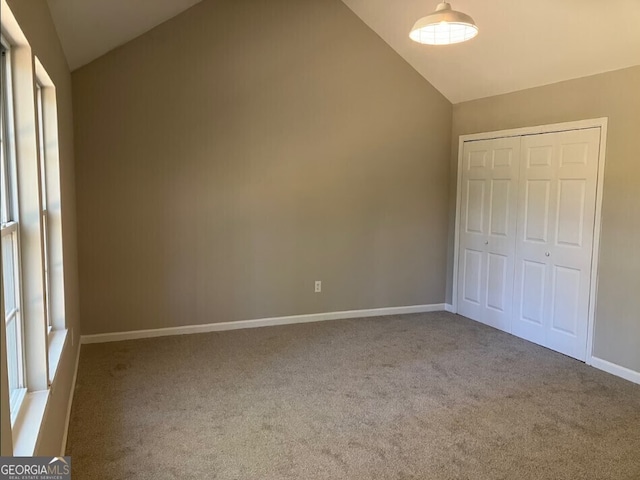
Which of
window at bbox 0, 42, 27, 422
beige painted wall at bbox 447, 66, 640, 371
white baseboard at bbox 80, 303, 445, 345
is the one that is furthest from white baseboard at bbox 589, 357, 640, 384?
window at bbox 0, 42, 27, 422

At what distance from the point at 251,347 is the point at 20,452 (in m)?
2.68

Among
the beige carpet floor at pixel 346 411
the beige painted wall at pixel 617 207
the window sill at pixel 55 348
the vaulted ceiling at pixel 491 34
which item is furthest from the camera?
the beige painted wall at pixel 617 207

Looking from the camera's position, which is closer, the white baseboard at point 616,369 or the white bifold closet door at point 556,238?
the white baseboard at point 616,369

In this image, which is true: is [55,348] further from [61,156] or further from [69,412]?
[61,156]

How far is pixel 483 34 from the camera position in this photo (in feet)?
13.5

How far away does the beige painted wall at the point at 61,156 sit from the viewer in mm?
A: 2008

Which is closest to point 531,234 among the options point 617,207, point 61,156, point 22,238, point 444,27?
point 617,207

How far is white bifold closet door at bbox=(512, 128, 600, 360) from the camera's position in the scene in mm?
3988

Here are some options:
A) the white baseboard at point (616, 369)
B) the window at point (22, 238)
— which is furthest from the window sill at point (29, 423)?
the white baseboard at point (616, 369)

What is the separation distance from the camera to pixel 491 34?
160 inches

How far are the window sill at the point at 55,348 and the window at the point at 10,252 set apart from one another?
0.66ft

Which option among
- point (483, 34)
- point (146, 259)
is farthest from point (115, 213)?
point (483, 34)

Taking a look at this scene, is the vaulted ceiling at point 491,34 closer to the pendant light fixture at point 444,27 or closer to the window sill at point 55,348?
the pendant light fixture at point 444,27

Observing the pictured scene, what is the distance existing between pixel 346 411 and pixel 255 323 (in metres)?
1.96
